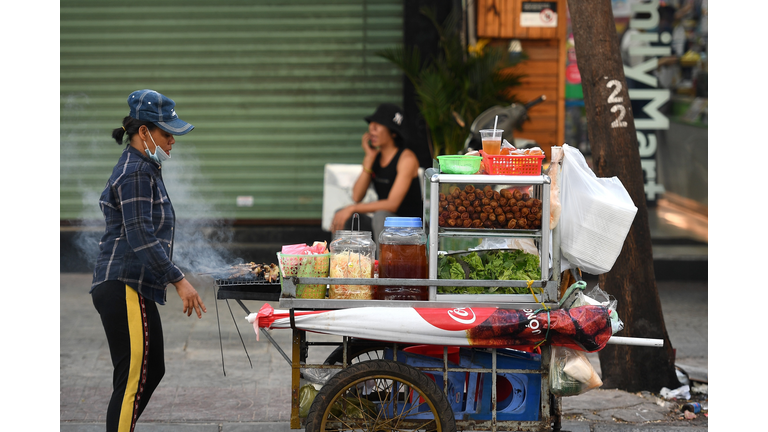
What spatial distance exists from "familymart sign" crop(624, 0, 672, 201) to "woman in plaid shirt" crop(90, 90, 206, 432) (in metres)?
6.30

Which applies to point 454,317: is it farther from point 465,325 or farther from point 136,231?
point 136,231

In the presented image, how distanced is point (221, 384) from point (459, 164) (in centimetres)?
276

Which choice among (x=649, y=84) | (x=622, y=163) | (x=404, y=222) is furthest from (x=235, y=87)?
(x=404, y=222)

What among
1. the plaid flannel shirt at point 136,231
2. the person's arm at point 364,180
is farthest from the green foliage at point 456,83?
the plaid flannel shirt at point 136,231

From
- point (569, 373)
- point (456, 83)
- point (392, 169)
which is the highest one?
point (456, 83)

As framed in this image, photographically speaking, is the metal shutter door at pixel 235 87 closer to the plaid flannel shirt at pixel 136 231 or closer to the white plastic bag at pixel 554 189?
the white plastic bag at pixel 554 189

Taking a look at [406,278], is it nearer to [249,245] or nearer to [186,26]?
[249,245]

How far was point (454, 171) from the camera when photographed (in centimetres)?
357

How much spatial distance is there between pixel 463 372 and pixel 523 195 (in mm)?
935

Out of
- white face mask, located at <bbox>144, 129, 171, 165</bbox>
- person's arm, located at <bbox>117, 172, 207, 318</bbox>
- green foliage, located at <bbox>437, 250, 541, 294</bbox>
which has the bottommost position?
green foliage, located at <bbox>437, 250, 541, 294</bbox>

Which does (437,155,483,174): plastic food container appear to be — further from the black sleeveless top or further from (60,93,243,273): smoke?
(60,93,243,273): smoke

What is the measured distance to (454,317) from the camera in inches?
134

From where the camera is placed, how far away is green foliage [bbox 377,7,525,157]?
770cm

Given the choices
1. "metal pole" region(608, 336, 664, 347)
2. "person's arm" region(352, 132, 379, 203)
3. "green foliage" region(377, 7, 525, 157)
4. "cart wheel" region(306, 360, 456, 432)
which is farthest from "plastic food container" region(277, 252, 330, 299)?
"green foliage" region(377, 7, 525, 157)
